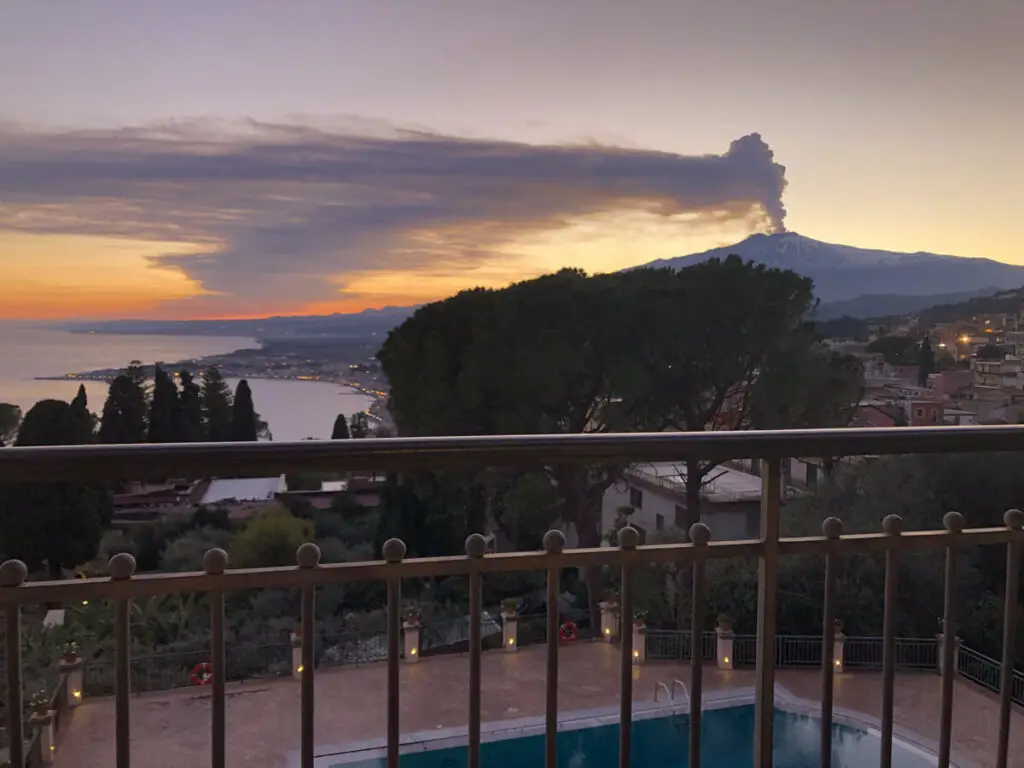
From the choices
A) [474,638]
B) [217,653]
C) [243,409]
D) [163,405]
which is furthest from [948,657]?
[163,405]

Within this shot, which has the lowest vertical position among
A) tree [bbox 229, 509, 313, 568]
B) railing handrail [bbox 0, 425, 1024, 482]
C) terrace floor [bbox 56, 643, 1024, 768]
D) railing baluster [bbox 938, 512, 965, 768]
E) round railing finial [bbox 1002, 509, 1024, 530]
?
terrace floor [bbox 56, 643, 1024, 768]

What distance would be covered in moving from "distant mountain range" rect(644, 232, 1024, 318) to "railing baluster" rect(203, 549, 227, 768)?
28.0 ft

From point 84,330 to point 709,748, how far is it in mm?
6336

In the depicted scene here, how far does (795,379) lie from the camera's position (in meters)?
10.4

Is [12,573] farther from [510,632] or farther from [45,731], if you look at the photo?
[510,632]

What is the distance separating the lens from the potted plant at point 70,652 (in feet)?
24.0

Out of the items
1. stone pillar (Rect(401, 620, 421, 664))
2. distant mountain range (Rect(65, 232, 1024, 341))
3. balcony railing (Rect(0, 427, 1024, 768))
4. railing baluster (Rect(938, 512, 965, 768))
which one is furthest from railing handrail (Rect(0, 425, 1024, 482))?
stone pillar (Rect(401, 620, 421, 664))

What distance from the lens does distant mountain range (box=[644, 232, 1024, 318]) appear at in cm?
843

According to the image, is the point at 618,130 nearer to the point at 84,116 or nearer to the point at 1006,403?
the point at 1006,403

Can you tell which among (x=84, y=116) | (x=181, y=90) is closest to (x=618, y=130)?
(x=181, y=90)

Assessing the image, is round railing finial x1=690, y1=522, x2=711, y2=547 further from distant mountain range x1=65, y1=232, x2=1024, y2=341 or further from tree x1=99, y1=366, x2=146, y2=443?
distant mountain range x1=65, y1=232, x2=1024, y2=341

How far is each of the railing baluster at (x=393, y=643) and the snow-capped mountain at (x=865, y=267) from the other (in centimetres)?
842

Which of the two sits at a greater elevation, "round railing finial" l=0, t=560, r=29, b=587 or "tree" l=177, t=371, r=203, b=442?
"round railing finial" l=0, t=560, r=29, b=587

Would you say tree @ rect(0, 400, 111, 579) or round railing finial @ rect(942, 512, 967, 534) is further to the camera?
tree @ rect(0, 400, 111, 579)
